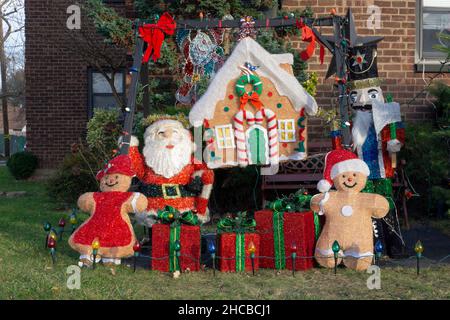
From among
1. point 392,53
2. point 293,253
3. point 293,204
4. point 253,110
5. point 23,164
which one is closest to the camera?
point 293,253

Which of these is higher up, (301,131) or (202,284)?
(301,131)

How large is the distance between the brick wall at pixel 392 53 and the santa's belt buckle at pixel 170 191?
11.5 feet

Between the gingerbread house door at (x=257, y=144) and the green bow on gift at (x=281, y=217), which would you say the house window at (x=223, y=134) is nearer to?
the gingerbread house door at (x=257, y=144)

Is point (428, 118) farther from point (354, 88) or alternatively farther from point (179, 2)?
point (179, 2)

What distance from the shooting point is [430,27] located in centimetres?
894

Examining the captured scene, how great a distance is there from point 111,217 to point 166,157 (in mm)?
834

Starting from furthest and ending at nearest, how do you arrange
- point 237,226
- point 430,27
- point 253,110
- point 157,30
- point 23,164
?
point 23,164
point 430,27
point 253,110
point 157,30
point 237,226

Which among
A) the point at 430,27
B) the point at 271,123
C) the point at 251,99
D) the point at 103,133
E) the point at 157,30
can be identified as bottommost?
the point at 103,133

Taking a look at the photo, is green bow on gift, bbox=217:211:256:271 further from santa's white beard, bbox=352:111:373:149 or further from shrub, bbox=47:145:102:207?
shrub, bbox=47:145:102:207

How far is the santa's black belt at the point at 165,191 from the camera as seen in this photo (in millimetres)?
5691

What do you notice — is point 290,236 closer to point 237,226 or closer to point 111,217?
point 237,226

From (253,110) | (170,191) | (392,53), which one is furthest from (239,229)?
(392,53)

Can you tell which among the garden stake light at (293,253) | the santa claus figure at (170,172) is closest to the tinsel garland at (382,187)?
the garden stake light at (293,253)

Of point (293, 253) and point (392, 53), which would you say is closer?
point (293, 253)
